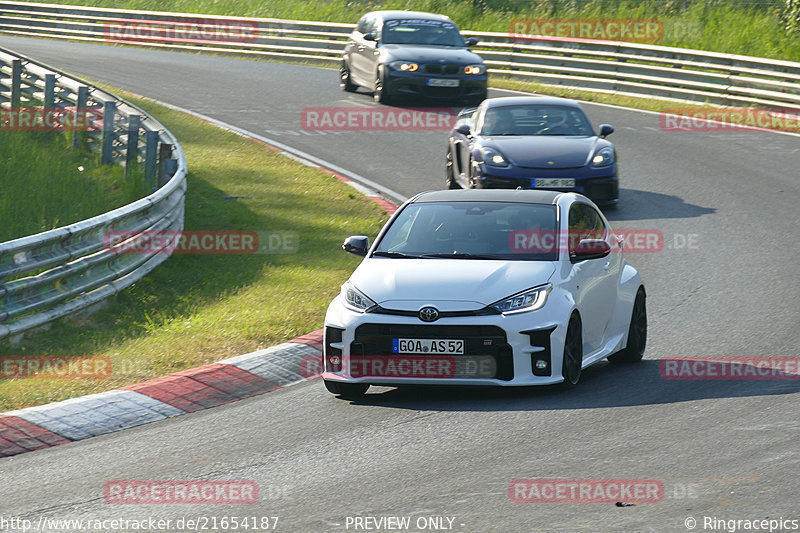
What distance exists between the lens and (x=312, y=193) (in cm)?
1778

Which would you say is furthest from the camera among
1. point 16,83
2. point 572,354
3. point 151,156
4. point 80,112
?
point 16,83

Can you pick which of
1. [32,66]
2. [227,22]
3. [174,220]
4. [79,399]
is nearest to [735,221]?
[174,220]

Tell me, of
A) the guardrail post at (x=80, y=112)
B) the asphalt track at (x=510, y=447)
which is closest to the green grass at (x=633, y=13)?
the guardrail post at (x=80, y=112)

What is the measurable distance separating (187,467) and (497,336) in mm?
2358

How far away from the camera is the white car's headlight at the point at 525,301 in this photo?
27.8ft

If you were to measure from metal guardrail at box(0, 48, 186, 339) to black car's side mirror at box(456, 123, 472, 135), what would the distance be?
399 centimetres

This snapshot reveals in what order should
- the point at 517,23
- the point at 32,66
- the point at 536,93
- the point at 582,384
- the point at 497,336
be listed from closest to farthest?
1. the point at 497,336
2. the point at 582,384
3. the point at 32,66
4. the point at 536,93
5. the point at 517,23

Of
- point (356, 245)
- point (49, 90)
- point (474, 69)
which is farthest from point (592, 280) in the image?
point (474, 69)

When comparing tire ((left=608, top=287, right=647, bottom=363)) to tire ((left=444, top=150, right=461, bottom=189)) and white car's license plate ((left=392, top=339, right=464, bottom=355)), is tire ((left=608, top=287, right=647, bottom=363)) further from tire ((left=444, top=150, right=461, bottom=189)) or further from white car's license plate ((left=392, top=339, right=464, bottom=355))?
tire ((left=444, top=150, right=461, bottom=189))

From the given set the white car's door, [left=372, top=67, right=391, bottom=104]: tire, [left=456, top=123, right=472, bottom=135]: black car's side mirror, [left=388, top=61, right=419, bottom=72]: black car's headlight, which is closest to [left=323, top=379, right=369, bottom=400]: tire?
the white car's door

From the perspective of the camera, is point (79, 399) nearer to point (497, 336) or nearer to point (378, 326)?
point (378, 326)

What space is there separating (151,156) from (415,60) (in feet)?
32.3

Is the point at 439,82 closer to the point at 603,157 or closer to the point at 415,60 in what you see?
the point at 415,60

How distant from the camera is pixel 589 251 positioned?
9234mm
